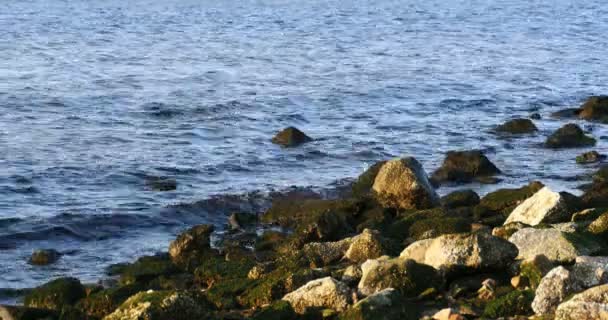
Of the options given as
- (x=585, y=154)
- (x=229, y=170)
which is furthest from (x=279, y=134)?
(x=585, y=154)

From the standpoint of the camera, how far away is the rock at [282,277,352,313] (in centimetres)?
1259

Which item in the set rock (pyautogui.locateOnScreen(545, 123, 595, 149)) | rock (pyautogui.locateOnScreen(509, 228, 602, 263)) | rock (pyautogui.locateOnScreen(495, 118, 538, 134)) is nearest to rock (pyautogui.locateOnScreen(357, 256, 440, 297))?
rock (pyautogui.locateOnScreen(509, 228, 602, 263))

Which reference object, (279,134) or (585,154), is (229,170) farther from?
(585,154)

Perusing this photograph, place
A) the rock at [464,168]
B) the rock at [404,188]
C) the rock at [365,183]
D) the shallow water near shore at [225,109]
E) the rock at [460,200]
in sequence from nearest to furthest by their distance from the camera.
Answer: the rock at [404,188]
the rock at [460,200]
the shallow water near shore at [225,109]
the rock at [365,183]
the rock at [464,168]

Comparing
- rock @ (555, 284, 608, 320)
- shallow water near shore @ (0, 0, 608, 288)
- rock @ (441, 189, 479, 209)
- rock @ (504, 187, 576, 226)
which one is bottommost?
shallow water near shore @ (0, 0, 608, 288)

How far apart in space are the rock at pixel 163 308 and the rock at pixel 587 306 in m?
3.97

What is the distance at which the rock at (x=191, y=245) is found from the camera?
18406mm

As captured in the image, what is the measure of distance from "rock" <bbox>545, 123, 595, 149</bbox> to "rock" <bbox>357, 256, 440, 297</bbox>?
16.1 m

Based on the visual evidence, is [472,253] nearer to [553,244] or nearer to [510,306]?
[553,244]

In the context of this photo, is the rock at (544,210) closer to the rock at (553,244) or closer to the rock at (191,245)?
the rock at (553,244)

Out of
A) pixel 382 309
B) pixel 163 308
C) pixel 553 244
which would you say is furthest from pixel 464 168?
pixel 163 308

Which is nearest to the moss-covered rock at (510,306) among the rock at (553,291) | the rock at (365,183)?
the rock at (553,291)

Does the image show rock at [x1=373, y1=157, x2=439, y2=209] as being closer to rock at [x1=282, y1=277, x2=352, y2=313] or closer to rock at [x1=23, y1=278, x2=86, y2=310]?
rock at [x1=23, y1=278, x2=86, y2=310]

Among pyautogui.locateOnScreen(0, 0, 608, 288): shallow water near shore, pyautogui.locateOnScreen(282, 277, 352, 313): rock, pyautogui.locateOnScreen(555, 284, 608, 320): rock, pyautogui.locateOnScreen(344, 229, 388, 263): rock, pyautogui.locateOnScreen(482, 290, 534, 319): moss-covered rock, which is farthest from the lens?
pyautogui.locateOnScreen(0, 0, 608, 288): shallow water near shore
